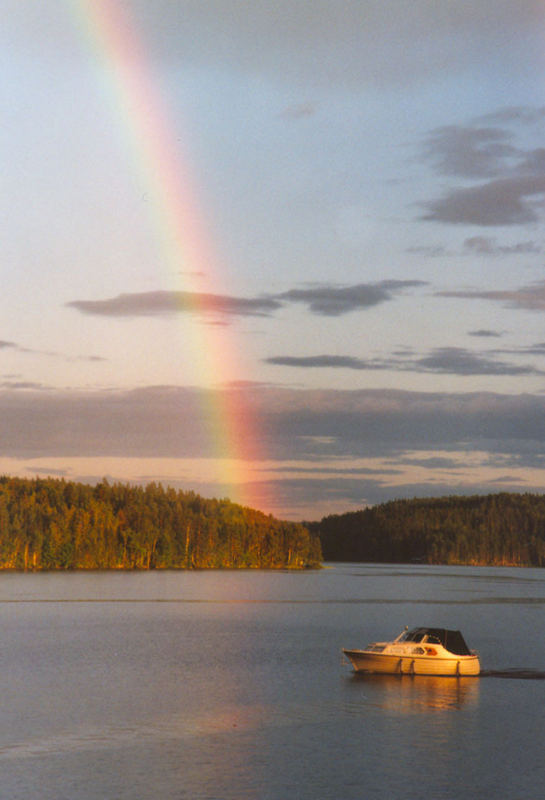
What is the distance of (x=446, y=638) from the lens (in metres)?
85.5

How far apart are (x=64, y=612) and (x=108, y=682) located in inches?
3142

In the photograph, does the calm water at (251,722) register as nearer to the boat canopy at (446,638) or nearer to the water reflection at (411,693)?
the water reflection at (411,693)

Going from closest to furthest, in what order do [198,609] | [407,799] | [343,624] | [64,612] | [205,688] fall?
1. [407,799]
2. [205,688]
3. [343,624]
4. [64,612]
5. [198,609]

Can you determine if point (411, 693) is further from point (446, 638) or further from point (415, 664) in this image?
point (446, 638)

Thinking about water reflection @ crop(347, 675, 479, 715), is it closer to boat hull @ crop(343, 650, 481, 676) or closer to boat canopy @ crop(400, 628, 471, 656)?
boat hull @ crop(343, 650, 481, 676)

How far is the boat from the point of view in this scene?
275 feet

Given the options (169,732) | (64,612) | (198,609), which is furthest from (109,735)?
(198,609)

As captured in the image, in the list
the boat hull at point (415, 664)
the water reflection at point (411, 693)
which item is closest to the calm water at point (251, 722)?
the water reflection at point (411, 693)

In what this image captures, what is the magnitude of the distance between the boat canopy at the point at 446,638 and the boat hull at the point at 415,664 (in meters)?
0.91

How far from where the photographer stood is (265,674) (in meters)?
86.8

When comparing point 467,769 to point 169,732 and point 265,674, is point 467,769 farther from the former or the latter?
point 265,674

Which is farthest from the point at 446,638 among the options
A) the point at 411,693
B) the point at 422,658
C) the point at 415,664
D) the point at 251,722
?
the point at 251,722

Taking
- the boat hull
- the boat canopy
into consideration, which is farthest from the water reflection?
the boat canopy

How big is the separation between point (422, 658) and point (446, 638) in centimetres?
301
